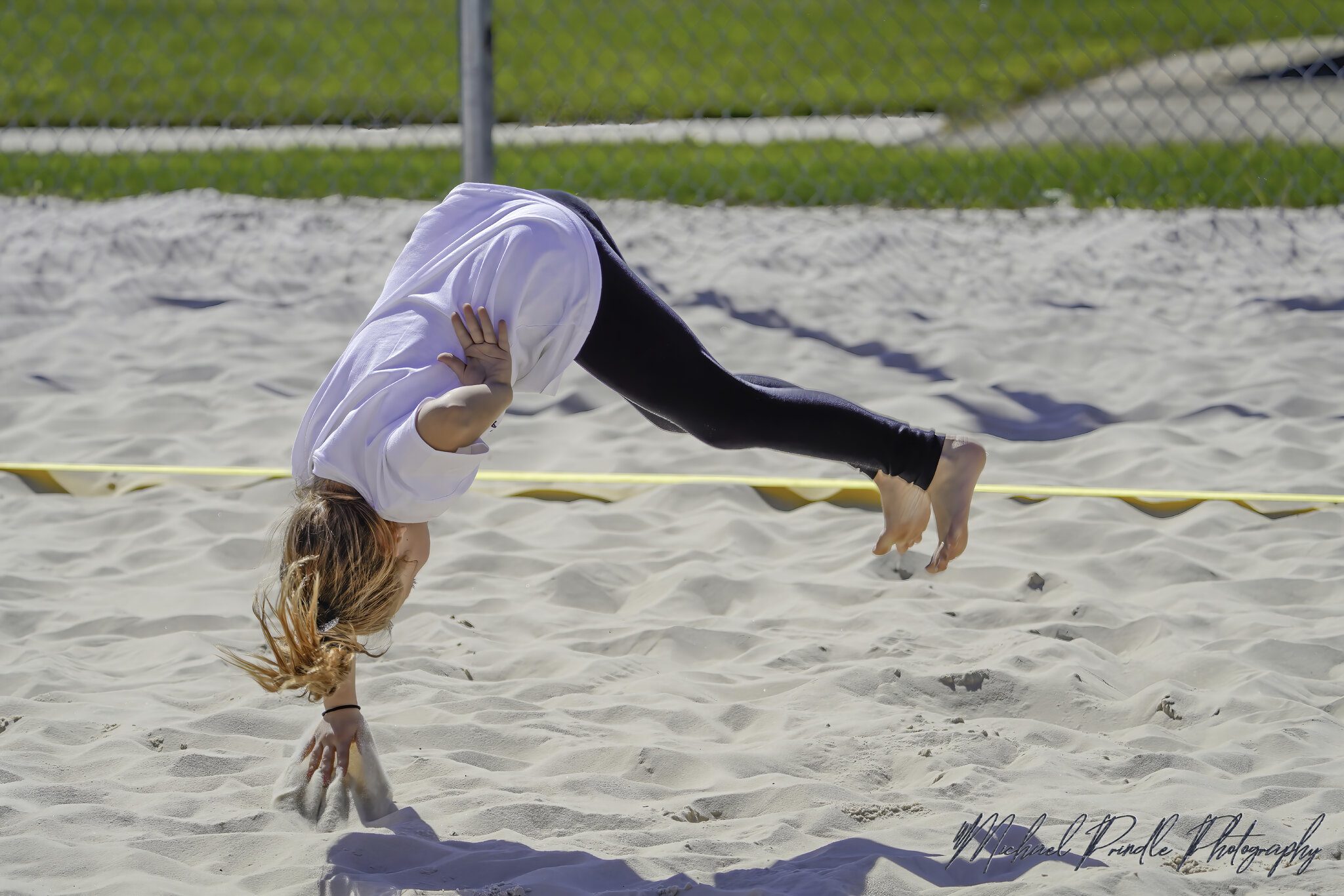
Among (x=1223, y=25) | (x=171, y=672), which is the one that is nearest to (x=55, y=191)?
(x=171, y=672)

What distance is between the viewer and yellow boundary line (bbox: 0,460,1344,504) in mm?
3627

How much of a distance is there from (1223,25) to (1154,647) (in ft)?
35.4

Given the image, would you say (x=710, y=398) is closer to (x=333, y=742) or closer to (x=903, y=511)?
(x=903, y=511)

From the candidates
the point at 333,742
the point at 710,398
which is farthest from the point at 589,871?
the point at 710,398

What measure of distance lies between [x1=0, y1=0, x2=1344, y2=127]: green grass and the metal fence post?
4.19 metres

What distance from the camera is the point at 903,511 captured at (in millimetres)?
2674

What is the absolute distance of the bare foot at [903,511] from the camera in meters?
2.66

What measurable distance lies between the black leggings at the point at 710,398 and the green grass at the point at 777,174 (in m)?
4.49

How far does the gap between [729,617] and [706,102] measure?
7157 mm

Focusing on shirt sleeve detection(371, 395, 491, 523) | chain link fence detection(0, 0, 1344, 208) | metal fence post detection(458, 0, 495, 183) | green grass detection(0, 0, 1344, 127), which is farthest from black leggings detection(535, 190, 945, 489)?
green grass detection(0, 0, 1344, 127)

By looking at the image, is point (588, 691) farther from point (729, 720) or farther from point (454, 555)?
point (454, 555)
